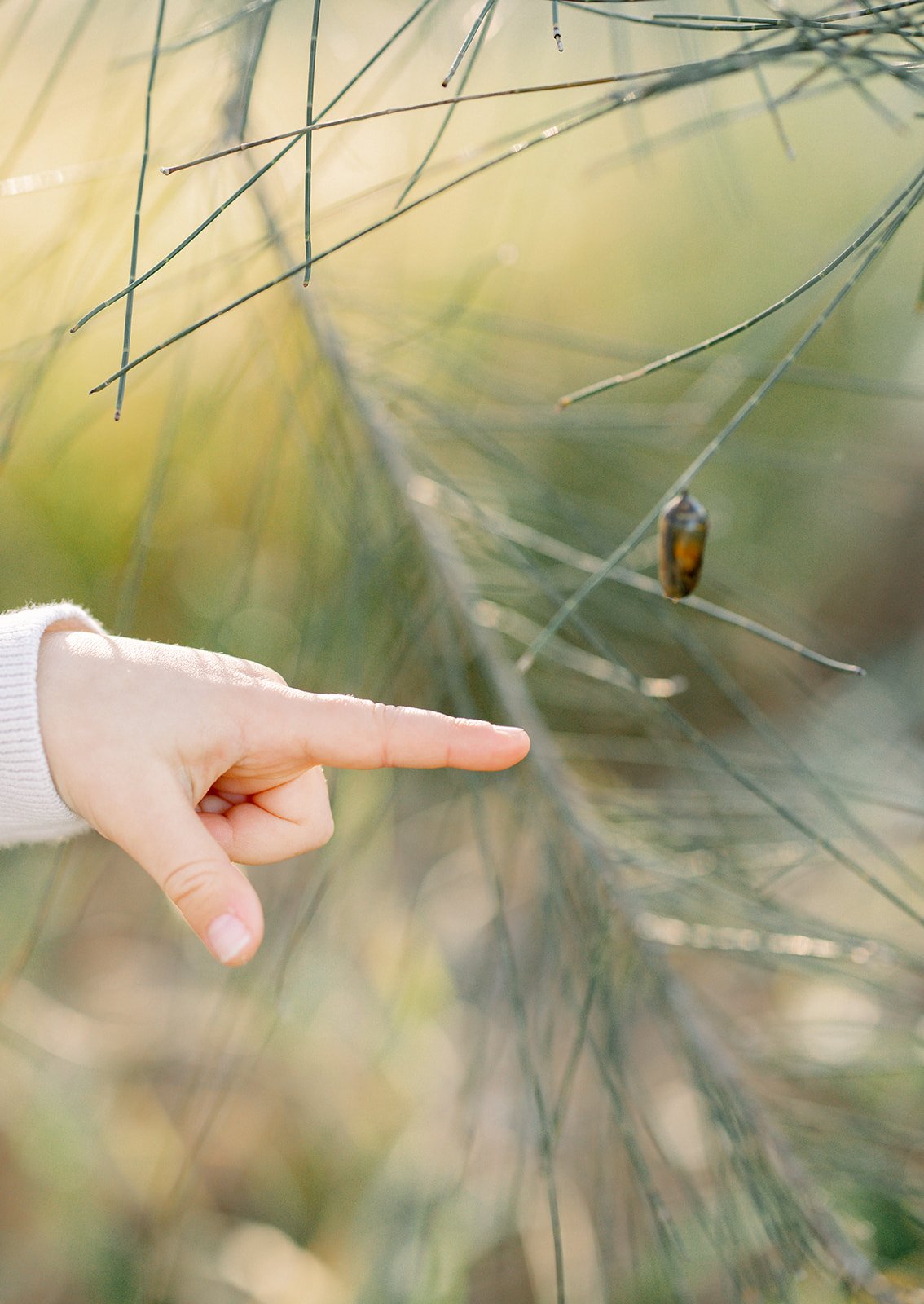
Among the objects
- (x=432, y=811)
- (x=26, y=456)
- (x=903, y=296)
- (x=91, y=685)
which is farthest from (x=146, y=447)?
(x=903, y=296)

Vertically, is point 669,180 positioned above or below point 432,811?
above

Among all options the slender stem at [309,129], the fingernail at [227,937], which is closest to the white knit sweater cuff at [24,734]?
the fingernail at [227,937]

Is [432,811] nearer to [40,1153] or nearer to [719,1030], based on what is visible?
[40,1153]

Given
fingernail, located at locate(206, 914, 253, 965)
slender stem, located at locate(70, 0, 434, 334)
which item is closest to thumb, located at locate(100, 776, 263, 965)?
fingernail, located at locate(206, 914, 253, 965)

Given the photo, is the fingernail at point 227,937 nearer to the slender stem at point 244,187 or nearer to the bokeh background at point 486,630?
the bokeh background at point 486,630

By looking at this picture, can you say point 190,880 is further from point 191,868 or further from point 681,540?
point 681,540

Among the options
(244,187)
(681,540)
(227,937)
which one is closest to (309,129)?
(244,187)
